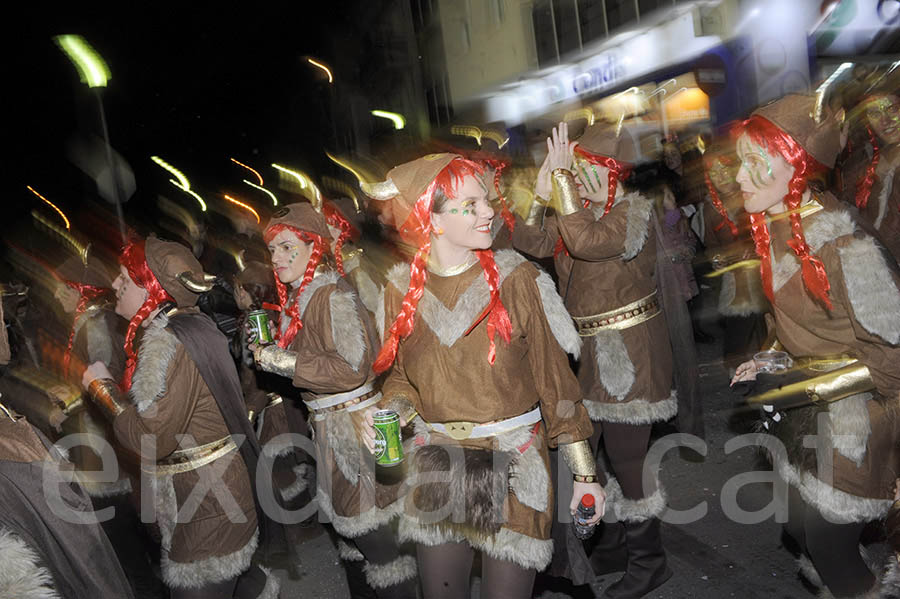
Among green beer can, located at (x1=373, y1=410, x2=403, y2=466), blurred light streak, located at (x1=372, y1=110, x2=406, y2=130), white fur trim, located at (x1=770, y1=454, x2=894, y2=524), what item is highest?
blurred light streak, located at (x1=372, y1=110, x2=406, y2=130)

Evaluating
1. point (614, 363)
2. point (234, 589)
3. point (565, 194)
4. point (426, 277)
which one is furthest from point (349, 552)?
point (565, 194)

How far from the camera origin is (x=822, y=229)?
287 cm

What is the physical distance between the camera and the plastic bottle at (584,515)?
111 inches

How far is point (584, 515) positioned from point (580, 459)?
0.76ft

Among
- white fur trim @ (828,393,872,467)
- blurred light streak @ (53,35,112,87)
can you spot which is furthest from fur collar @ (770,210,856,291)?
blurred light streak @ (53,35,112,87)

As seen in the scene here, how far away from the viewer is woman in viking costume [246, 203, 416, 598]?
3707 millimetres

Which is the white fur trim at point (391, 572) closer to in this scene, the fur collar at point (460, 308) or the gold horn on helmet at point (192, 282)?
the fur collar at point (460, 308)

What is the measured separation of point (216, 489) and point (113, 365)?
6.19ft

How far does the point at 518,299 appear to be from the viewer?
9.66ft

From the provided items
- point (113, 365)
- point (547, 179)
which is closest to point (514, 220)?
point (547, 179)

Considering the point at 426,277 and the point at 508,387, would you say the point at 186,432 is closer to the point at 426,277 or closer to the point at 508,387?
the point at 426,277

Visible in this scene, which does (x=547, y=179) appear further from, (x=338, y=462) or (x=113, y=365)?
(x=113, y=365)

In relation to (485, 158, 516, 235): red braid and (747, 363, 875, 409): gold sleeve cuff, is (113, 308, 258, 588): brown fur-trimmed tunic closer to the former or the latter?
(485, 158, 516, 235): red braid

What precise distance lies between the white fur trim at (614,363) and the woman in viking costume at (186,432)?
2073 millimetres
